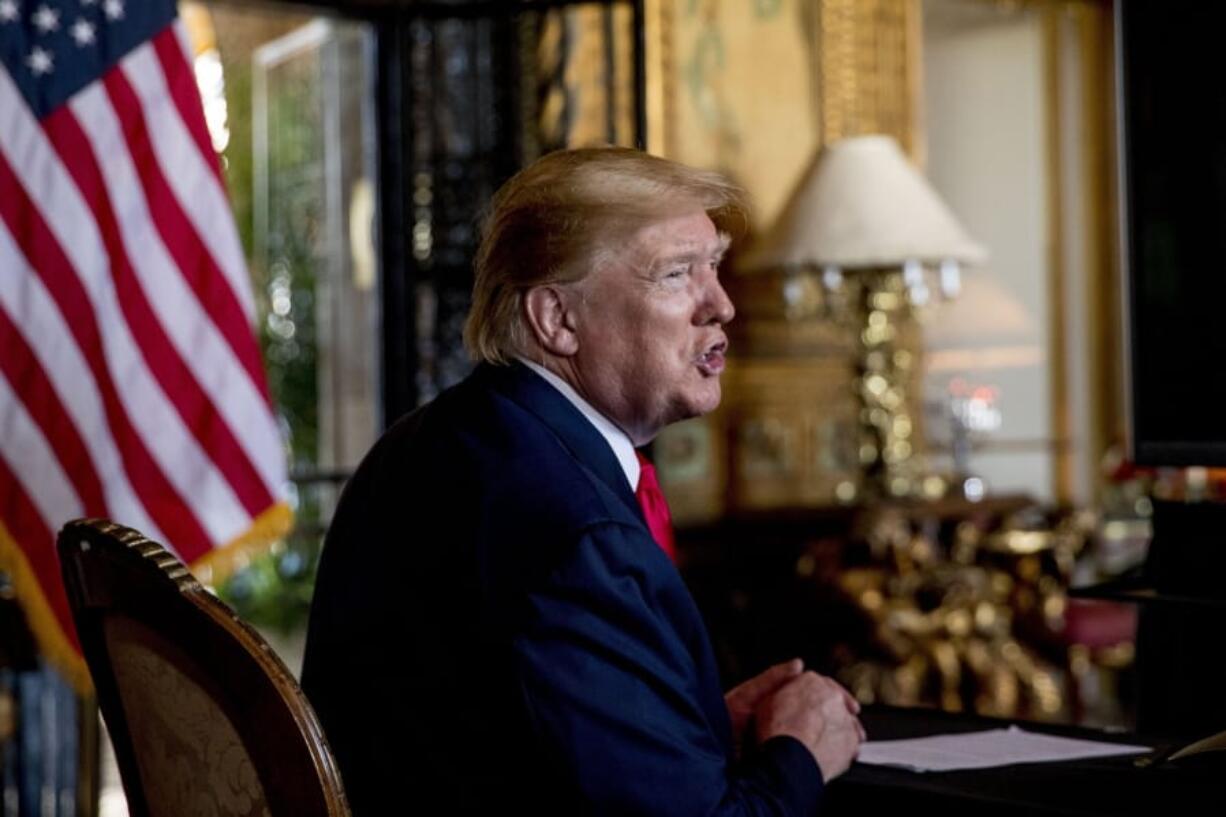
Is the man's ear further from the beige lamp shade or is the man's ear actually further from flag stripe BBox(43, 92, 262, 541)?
the beige lamp shade

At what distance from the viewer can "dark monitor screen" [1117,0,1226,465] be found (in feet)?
7.75

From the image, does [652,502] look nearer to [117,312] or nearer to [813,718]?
[813,718]

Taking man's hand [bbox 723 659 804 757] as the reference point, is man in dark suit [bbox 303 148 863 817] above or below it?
above

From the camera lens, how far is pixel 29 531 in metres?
3.55

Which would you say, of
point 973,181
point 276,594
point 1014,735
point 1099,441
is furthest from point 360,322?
point 1014,735

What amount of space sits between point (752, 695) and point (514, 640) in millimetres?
457

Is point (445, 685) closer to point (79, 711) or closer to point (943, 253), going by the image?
point (79, 711)

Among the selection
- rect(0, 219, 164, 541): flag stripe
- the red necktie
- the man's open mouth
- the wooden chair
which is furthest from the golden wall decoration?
the wooden chair

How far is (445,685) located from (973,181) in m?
5.84

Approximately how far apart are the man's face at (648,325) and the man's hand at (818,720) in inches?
11.7

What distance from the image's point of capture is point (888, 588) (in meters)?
5.11

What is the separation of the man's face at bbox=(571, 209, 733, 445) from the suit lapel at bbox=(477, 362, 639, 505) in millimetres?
48

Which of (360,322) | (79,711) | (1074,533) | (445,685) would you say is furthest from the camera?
(360,322)

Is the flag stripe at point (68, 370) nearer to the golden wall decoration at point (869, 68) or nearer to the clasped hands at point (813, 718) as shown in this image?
the clasped hands at point (813, 718)
